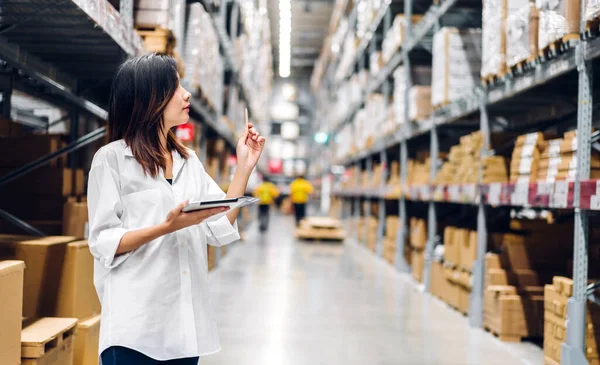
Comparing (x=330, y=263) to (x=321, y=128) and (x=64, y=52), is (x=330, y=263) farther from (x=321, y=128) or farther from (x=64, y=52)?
(x=321, y=128)

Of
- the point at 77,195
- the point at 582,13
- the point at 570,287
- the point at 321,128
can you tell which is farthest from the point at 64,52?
the point at 321,128

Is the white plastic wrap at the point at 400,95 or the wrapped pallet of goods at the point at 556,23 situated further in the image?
the white plastic wrap at the point at 400,95

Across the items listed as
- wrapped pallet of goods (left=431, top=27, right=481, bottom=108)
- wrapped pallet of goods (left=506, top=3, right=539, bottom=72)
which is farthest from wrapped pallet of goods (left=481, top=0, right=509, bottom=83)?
wrapped pallet of goods (left=431, top=27, right=481, bottom=108)

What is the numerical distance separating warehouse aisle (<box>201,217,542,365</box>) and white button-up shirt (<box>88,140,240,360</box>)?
2.65 meters

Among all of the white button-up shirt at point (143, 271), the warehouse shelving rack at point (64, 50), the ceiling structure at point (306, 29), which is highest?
the ceiling structure at point (306, 29)

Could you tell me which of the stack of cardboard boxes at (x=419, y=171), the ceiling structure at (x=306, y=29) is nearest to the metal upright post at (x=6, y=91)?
the stack of cardboard boxes at (x=419, y=171)

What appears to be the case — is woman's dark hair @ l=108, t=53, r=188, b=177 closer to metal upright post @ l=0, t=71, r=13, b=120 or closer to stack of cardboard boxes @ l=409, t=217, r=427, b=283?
metal upright post @ l=0, t=71, r=13, b=120

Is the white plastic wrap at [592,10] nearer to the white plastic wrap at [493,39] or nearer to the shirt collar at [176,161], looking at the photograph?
the white plastic wrap at [493,39]

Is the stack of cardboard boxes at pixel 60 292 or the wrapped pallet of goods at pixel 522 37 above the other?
the wrapped pallet of goods at pixel 522 37

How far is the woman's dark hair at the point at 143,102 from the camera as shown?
1754 millimetres

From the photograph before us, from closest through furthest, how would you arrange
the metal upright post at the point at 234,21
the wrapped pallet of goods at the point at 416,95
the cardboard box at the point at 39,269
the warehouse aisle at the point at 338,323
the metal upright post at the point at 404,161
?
the cardboard box at the point at 39,269 → the warehouse aisle at the point at 338,323 → the wrapped pallet of goods at the point at 416,95 → the metal upright post at the point at 404,161 → the metal upright post at the point at 234,21

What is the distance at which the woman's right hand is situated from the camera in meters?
1.54

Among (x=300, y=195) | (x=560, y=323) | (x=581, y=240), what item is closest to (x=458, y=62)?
(x=581, y=240)

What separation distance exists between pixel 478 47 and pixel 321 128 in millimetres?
19304
